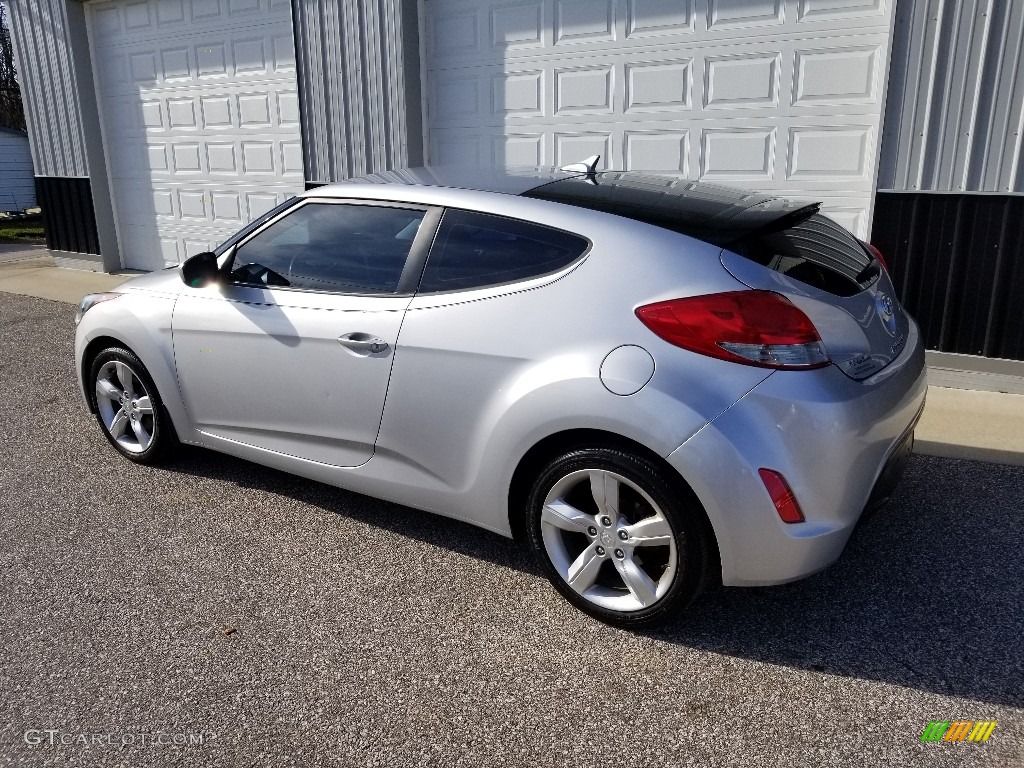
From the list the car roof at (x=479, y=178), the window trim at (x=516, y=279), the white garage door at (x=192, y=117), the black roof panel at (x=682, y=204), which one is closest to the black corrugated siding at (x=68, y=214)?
the white garage door at (x=192, y=117)

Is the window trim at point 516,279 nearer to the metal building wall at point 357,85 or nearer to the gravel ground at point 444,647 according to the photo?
the gravel ground at point 444,647

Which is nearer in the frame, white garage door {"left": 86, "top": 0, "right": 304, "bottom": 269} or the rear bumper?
the rear bumper

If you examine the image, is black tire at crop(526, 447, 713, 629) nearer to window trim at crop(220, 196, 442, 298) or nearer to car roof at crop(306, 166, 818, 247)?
car roof at crop(306, 166, 818, 247)

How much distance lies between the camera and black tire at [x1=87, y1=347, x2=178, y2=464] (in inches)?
171

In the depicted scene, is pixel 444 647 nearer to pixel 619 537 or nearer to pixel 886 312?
pixel 619 537

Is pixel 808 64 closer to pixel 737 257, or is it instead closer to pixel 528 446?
pixel 737 257

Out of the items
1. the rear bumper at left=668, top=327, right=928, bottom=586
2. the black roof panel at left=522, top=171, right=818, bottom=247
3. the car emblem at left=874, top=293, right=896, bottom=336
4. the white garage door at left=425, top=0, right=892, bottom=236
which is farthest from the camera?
the white garage door at left=425, top=0, right=892, bottom=236

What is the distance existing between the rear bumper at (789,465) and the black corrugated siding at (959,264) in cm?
344

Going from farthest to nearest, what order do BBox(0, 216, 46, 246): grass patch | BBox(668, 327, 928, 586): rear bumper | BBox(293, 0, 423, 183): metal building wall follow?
BBox(0, 216, 46, 246): grass patch, BBox(293, 0, 423, 183): metal building wall, BBox(668, 327, 928, 586): rear bumper

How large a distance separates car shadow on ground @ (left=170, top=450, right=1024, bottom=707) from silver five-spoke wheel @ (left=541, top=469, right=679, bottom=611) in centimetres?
23

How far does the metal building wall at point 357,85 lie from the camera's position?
25.5ft

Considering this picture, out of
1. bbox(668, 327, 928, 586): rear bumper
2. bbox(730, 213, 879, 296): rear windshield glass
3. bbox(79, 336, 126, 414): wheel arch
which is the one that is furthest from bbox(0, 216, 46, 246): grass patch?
bbox(668, 327, 928, 586): rear bumper

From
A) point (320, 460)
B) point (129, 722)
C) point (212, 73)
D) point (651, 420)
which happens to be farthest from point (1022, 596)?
point (212, 73)

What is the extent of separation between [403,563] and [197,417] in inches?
53.0
